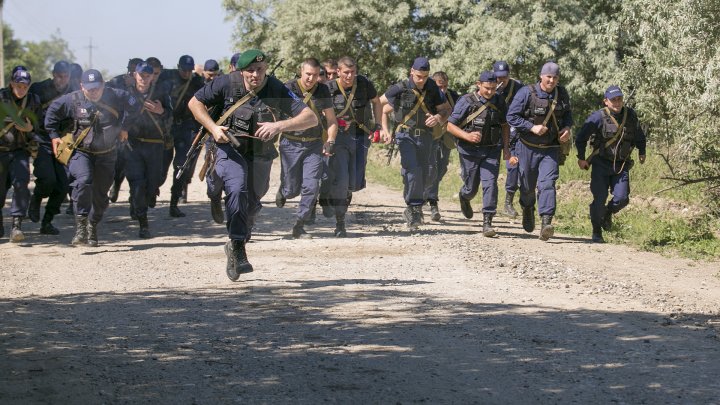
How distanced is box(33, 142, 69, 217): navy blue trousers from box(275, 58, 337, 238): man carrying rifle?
9.66 feet

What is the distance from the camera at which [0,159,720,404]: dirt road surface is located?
19.7 ft

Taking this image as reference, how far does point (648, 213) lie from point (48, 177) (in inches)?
329

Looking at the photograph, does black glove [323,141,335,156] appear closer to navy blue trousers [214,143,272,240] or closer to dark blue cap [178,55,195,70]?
navy blue trousers [214,143,272,240]

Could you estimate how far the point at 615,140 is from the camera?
13.2 m

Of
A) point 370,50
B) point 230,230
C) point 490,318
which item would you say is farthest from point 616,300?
point 370,50

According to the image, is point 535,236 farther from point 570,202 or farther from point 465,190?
point 570,202

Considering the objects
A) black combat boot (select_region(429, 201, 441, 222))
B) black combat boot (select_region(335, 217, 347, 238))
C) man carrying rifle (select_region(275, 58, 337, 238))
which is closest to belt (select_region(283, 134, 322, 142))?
man carrying rifle (select_region(275, 58, 337, 238))

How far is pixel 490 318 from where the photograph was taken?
801 centimetres

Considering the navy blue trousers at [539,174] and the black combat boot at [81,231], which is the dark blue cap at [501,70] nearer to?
the navy blue trousers at [539,174]

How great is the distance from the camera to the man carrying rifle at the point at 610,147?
43.5ft

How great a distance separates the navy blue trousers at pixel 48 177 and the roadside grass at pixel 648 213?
21.0 ft

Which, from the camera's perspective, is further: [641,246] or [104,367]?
[641,246]

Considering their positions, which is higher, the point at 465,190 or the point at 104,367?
the point at 465,190

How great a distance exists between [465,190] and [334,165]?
173 centimetres
